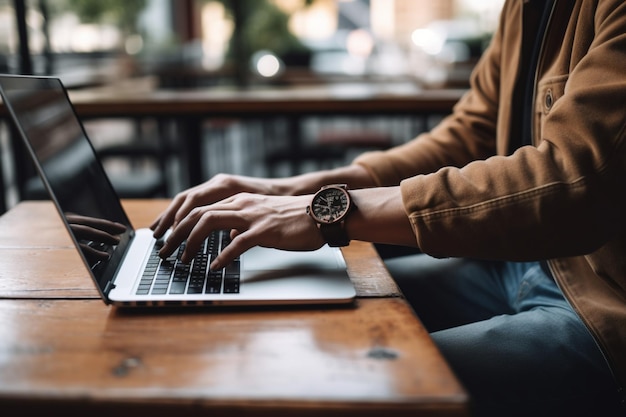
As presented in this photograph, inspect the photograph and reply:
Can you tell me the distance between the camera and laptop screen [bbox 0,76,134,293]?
76cm

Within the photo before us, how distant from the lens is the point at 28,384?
55cm

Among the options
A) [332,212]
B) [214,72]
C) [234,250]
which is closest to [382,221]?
[332,212]

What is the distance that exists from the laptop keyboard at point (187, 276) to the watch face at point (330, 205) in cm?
13

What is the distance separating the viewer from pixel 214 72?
22.0ft

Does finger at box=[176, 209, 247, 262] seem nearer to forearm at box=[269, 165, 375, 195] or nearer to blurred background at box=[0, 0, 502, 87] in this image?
forearm at box=[269, 165, 375, 195]

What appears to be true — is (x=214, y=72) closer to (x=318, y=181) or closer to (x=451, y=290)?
(x=318, y=181)

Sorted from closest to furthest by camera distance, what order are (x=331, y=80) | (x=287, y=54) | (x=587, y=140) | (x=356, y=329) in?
1. (x=356, y=329)
2. (x=587, y=140)
3. (x=331, y=80)
4. (x=287, y=54)

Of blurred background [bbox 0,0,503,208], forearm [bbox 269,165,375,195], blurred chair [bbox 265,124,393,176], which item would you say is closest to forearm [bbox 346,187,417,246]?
forearm [bbox 269,165,375,195]

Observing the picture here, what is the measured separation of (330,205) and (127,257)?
1.00 feet

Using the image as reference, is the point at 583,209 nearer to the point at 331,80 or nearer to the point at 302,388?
the point at 302,388

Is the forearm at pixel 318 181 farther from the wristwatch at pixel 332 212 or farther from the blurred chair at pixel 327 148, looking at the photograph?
the blurred chair at pixel 327 148


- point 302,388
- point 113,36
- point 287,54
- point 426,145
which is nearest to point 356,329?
point 302,388

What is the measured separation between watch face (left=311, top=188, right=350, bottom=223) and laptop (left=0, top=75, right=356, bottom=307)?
0.25 feet

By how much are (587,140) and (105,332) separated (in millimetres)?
607
